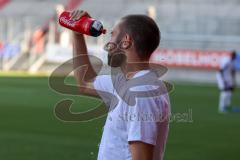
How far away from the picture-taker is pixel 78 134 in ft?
42.0

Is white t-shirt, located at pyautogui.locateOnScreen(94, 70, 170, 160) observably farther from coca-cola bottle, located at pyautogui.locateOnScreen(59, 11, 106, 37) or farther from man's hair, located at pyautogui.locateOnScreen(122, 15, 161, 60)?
coca-cola bottle, located at pyautogui.locateOnScreen(59, 11, 106, 37)

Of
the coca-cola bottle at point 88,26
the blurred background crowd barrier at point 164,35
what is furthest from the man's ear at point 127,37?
the blurred background crowd barrier at point 164,35

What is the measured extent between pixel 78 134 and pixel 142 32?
9.45 m

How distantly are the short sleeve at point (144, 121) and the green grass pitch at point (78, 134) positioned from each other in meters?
5.96

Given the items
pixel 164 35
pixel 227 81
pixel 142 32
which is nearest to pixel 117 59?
pixel 142 32

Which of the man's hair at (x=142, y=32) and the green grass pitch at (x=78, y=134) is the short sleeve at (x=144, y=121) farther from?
the green grass pitch at (x=78, y=134)

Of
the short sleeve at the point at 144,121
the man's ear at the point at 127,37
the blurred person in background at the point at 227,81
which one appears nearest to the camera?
the short sleeve at the point at 144,121

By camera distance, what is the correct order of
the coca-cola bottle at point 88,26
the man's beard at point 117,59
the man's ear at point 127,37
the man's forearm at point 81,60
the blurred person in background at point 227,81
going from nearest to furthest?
the man's ear at point 127,37 < the man's beard at point 117,59 < the coca-cola bottle at point 88,26 < the man's forearm at point 81,60 < the blurred person in background at point 227,81

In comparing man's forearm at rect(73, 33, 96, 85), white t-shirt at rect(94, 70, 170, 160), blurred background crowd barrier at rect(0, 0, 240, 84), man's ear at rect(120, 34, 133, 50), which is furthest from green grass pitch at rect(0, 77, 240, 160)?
blurred background crowd barrier at rect(0, 0, 240, 84)

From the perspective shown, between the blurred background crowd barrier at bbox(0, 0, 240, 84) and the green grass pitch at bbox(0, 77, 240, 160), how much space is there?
14.2m

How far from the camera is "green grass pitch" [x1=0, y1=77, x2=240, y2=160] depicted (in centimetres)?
1034

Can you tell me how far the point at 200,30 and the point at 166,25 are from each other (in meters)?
2.32

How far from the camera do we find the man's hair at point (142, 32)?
3488 mm

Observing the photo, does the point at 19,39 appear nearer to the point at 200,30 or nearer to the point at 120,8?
the point at 120,8
